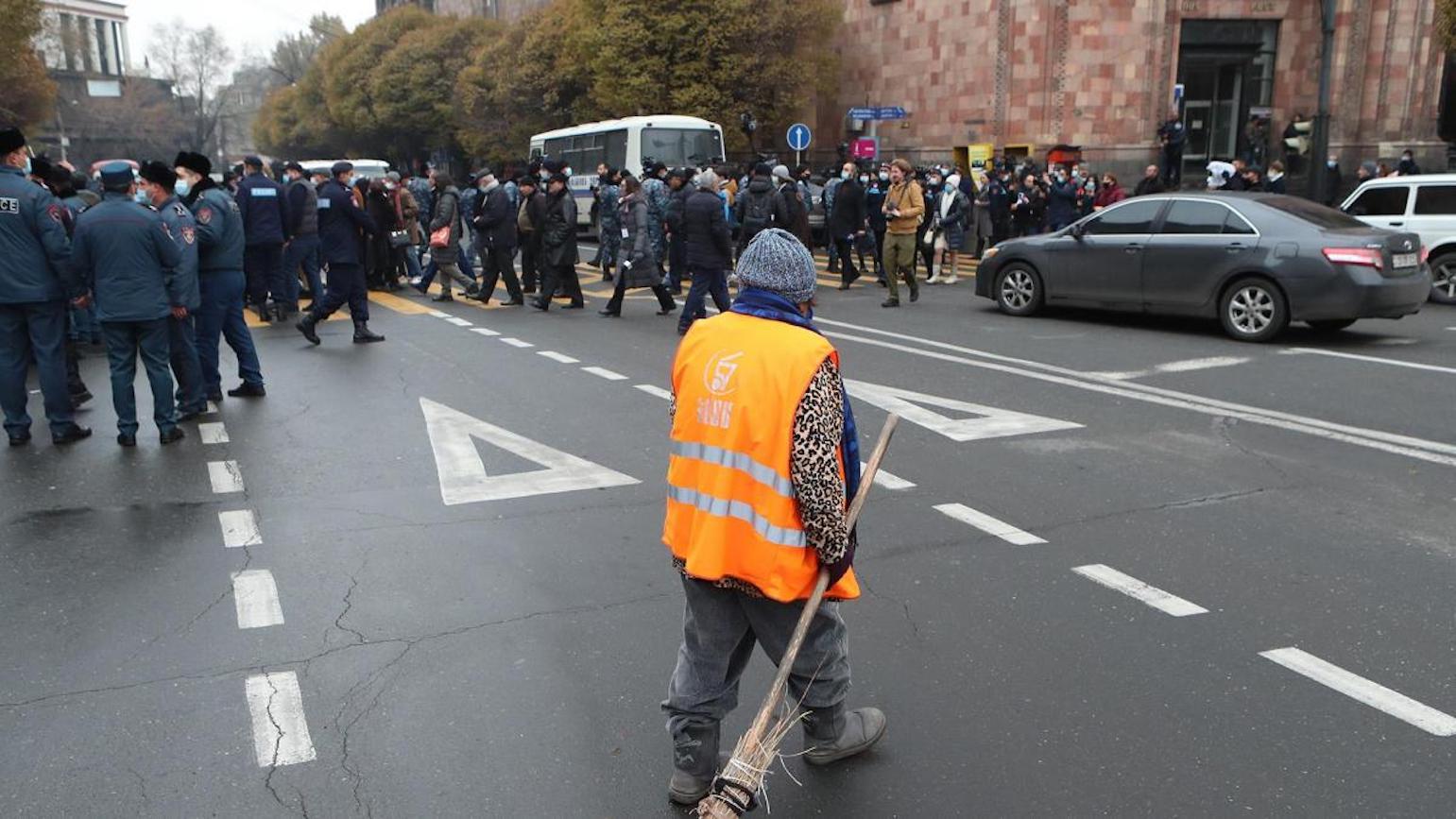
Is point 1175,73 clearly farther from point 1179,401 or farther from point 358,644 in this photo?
point 358,644

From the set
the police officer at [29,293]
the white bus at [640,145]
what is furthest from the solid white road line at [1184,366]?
the white bus at [640,145]

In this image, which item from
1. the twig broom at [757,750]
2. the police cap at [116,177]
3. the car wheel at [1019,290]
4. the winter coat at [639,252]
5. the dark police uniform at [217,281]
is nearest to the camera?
the twig broom at [757,750]

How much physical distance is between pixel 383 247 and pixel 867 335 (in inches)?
335

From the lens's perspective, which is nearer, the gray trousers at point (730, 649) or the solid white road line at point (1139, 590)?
the gray trousers at point (730, 649)

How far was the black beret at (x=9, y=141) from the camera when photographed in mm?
7680

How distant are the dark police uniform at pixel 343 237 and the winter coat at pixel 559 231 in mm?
3046

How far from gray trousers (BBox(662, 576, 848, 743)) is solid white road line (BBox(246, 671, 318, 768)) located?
1.28 meters

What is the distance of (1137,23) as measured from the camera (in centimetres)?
2997

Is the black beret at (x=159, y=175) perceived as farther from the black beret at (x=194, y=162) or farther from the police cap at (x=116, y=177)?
the black beret at (x=194, y=162)

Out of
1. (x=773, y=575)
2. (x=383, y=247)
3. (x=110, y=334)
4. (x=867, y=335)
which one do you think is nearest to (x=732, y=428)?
(x=773, y=575)

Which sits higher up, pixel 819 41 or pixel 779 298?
pixel 819 41

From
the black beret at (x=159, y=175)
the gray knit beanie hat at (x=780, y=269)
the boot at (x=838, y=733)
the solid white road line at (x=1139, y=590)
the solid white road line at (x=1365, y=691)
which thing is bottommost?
the solid white road line at (x=1139, y=590)

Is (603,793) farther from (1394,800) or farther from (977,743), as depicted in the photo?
(1394,800)

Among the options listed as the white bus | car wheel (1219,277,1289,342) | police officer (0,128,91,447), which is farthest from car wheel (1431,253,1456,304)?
the white bus
